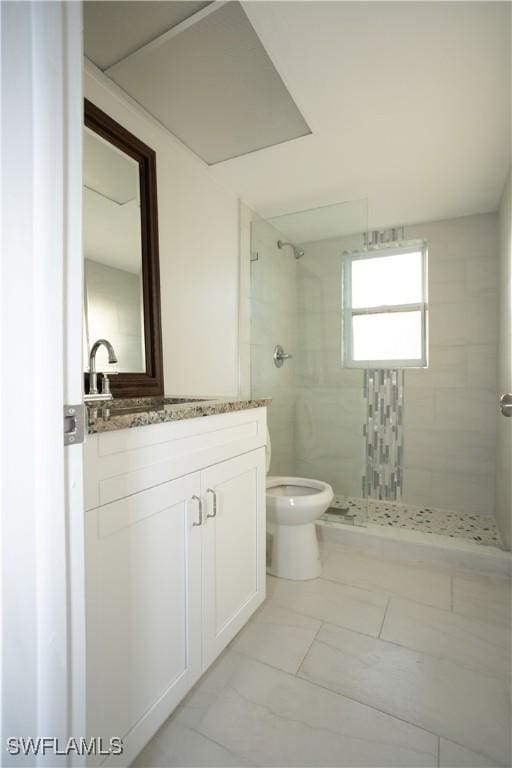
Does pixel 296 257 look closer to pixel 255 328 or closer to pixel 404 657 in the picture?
pixel 255 328

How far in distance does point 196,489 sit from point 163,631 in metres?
0.38

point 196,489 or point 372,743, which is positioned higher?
point 196,489

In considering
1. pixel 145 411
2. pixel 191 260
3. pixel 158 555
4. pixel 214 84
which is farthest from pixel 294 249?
pixel 158 555

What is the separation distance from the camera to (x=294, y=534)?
76.5 inches

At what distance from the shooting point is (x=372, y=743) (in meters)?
1.05

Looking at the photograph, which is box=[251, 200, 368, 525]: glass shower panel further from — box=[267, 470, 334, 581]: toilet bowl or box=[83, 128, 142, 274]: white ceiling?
box=[83, 128, 142, 274]: white ceiling

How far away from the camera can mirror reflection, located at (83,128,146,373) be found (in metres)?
1.45

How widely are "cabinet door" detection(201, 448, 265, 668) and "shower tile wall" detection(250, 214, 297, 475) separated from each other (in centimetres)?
109

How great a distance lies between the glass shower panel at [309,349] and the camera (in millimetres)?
2611

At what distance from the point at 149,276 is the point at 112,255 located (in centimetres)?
19

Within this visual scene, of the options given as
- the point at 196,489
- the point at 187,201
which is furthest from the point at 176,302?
the point at 196,489

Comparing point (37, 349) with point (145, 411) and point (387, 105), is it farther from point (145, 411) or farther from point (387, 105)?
point (387, 105)

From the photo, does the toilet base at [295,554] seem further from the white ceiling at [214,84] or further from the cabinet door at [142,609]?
the white ceiling at [214,84]

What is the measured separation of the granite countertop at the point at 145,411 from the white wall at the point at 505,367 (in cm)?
148
